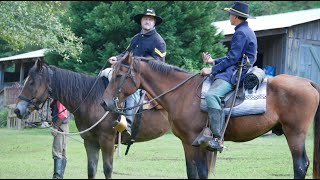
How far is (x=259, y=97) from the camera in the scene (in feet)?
33.8

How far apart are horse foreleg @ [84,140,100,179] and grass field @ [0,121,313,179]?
0.46m

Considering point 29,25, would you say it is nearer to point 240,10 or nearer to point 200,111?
point 240,10

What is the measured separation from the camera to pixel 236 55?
10.4m

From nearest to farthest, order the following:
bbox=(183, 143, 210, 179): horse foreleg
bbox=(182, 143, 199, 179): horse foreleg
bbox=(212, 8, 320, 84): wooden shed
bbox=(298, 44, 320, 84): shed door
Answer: bbox=(183, 143, 210, 179): horse foreleg → bbox=(182, 143, 199, 179): horse foreleg → bbox=(212, 8, 320, 84): wooden shed → bbox=(298, 44, 320, 84): shed door

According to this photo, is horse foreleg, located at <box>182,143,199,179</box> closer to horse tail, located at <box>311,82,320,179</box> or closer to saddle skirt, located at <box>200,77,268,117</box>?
saddle skirt, located at <box>200,77,268,117</box>

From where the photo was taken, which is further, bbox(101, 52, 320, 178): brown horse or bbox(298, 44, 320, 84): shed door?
bbox(298, 44, 320, 84): shed door

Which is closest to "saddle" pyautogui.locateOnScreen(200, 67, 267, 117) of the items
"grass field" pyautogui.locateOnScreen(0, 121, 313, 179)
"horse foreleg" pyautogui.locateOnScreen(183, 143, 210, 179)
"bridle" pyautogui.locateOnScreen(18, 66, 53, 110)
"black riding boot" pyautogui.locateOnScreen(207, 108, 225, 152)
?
"black riding boot" pyautogui.locateOnScreen(207, 108, 225, 152)

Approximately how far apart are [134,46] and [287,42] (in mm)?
17844

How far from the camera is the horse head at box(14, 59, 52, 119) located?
11312mm

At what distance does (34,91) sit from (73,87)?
0.78m

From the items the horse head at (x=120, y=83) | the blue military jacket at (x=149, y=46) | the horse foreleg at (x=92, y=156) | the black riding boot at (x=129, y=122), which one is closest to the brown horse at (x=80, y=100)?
the horse foreleg at (x=92, y=156)

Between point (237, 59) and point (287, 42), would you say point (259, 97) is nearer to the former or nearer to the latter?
point (237, 59)

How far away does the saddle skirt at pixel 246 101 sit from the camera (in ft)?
33.7

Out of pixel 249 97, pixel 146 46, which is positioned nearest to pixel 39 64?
pixel 146 46
